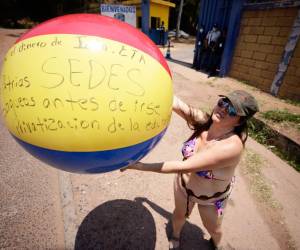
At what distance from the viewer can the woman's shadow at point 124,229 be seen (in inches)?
93.7

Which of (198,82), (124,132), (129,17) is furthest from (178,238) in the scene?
(129,17)

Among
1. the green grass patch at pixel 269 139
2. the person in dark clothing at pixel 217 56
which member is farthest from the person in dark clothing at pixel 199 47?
the green grass patch at pixel 269 139

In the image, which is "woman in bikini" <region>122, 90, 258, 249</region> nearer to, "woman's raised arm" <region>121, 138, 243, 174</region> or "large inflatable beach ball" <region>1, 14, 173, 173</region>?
"woman's raised arm" <region>121, 138, 243, 174</region>

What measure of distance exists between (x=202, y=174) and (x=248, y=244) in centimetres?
142

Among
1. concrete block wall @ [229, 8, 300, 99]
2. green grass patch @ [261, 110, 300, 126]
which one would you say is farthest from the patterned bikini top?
concrete block wall @ [229, 8, 300, 99]

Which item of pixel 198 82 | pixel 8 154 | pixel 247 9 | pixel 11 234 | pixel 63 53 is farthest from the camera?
pixel 198 82

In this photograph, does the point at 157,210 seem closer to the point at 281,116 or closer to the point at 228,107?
the point at 228,107

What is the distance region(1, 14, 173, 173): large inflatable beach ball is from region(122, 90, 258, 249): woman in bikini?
463 millimetres

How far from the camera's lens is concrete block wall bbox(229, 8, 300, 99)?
612cm

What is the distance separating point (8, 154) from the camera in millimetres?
3668

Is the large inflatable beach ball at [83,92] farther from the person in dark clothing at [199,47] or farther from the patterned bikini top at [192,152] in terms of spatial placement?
the person in dark clothing at [199,47]

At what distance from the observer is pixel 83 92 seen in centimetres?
109

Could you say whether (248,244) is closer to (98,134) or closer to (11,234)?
(98,134)

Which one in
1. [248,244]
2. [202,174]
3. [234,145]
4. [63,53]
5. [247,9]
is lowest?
[248,244]
